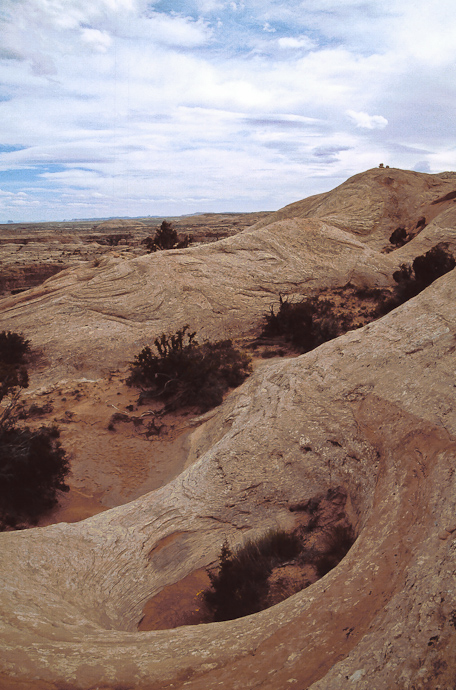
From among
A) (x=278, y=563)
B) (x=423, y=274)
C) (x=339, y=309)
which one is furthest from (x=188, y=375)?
(x=423, y=274)

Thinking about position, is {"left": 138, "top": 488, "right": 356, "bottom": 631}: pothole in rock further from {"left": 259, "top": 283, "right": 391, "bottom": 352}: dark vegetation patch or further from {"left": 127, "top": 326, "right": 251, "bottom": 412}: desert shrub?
{"left": 259, "top": 283, "right": 391, "bottom": 352}: dark vegetation patch

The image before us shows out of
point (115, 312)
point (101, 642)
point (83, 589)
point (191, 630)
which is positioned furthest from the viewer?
point (115, 312)

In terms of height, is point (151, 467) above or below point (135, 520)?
below

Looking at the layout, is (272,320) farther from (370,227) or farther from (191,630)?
(370,227)

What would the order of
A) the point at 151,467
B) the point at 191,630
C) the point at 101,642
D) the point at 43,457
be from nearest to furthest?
1. the point at 101,642
2. the point at 191,630
3. the point at 43,457
4. the point at 151,467

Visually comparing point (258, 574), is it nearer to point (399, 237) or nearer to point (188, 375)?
point (188, 375)

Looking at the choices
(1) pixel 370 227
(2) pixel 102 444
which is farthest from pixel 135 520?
(1) pixel 370 227

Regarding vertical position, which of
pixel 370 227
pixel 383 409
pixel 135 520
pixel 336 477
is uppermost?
pixel 370 227

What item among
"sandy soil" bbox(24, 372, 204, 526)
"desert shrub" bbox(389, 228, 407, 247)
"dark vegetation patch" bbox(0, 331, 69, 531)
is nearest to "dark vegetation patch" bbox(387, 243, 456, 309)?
"desert shrub" bbox(389, 228, 407, 247)
